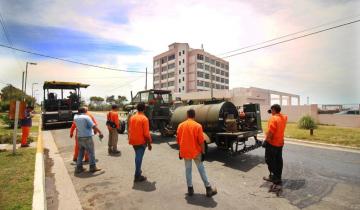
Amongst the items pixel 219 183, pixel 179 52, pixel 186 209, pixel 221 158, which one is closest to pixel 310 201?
pixel 219 183

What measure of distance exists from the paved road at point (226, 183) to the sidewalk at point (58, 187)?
170 millimetres

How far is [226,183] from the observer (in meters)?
6.73

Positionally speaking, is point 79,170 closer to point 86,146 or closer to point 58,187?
point 86,146

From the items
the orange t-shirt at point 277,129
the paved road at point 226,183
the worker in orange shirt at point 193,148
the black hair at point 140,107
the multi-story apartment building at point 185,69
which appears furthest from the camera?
the multi-story apartment building at point 185,69

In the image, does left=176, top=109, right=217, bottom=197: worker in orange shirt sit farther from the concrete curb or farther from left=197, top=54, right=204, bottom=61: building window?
left=197, top=54, right=204, bottom=61: building window

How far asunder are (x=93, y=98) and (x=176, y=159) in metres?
106

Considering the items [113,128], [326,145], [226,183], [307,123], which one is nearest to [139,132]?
[226,183]

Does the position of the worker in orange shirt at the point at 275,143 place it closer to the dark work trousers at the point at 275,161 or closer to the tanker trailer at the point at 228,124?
the dark work trousers at the point at 275,161

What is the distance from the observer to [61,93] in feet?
69.7

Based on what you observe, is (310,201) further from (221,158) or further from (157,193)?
(221,158)

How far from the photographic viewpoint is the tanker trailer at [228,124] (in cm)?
933

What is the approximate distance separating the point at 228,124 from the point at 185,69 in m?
78.9

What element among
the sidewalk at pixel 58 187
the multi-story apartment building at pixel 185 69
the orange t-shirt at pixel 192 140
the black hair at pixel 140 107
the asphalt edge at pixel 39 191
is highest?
the multi-story apartment building at pixel 185 69

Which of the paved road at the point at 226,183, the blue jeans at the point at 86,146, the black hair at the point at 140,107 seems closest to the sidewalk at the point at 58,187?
the paved road at the point at 226,183
